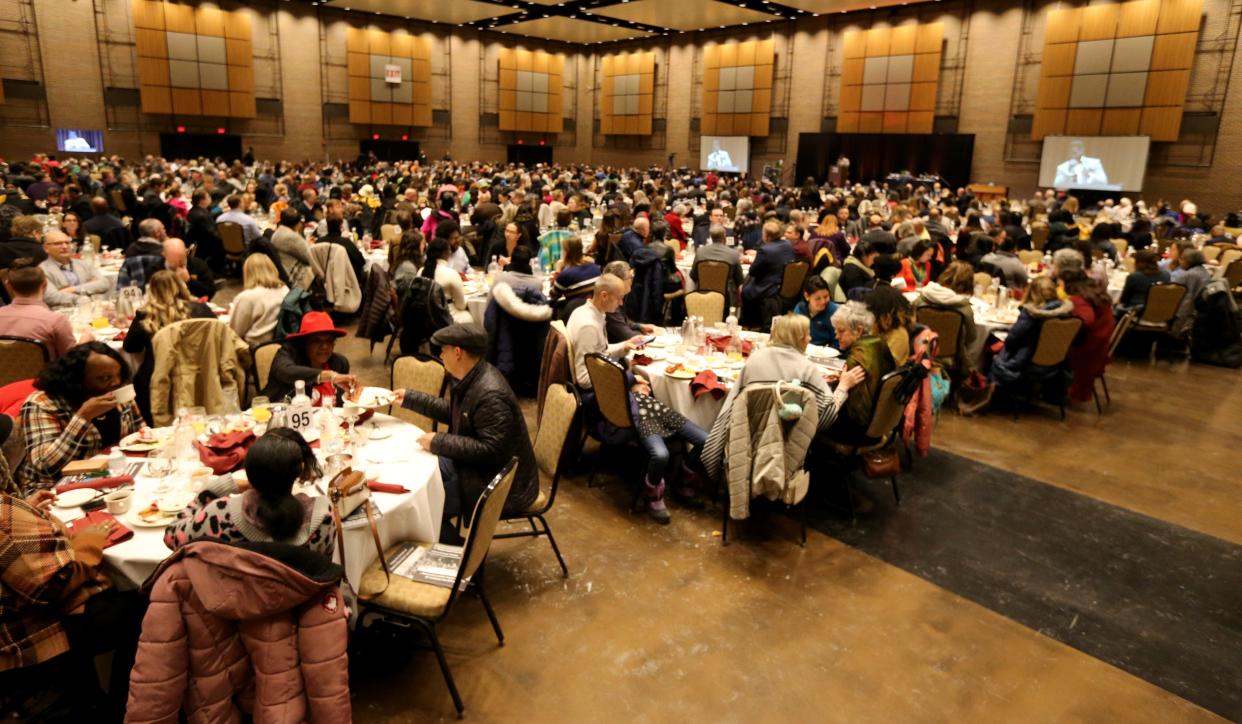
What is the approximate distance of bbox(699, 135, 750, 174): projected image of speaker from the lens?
1059 inches

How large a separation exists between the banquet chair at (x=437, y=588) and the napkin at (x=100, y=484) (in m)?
1.06

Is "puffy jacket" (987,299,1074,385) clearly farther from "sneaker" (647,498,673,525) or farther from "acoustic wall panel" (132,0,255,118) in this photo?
"acoustic wall panel" (132,0,255,118)

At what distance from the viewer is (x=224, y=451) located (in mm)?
3203

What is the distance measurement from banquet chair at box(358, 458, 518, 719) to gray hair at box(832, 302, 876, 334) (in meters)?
2.62

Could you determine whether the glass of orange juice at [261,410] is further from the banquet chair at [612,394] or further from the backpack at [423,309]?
the backpack at [423,309]

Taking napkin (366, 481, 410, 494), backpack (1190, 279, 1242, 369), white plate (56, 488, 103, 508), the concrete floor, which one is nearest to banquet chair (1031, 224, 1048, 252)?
backpack (1190, 279, 1242, 369)

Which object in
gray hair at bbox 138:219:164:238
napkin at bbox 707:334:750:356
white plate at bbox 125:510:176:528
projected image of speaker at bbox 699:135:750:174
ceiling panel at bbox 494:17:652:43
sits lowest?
white plate at bbox 125:510:176:528

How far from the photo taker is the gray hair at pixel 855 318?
4.81 meters

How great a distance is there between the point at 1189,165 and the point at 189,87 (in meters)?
26.6

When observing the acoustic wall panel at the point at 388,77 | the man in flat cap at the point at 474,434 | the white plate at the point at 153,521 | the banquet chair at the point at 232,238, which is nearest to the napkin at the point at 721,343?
the man in flat cap at the point at 474,434

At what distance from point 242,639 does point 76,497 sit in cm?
119

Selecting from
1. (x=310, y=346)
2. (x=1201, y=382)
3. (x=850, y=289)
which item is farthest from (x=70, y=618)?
(x=1201, y=382)

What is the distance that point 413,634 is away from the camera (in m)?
3.53

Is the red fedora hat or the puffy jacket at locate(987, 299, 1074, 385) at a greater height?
the red fedora hat
